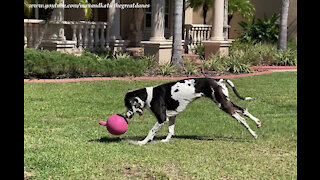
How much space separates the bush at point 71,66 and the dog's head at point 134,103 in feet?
23.9

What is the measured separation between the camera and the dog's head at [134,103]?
672cm

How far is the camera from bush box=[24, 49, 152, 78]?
1360 cm

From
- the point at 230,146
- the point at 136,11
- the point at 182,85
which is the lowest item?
the point at 230,146

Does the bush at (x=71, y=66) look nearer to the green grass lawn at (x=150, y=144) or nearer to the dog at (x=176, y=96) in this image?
the green grass lawn at (x=150, y=144)

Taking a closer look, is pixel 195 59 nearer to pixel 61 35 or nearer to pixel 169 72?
pixel 169 72

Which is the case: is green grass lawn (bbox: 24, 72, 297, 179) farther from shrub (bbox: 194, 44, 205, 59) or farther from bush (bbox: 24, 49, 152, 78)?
shrub (bbox: 194, 44, 205, 59)

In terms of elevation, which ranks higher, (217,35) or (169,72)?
(217,35)

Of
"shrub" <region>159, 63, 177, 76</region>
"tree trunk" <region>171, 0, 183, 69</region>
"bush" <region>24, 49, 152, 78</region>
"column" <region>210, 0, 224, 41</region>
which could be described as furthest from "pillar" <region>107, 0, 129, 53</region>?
"column" <region>210, 0, 224, 41</region>

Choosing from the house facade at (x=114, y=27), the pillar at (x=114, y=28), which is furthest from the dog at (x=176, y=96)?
the pillar at (x=114, y=28)

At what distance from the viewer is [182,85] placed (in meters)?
6.99

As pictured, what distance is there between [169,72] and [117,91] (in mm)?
3623

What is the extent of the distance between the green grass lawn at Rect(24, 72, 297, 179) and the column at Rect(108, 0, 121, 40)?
289 inches
